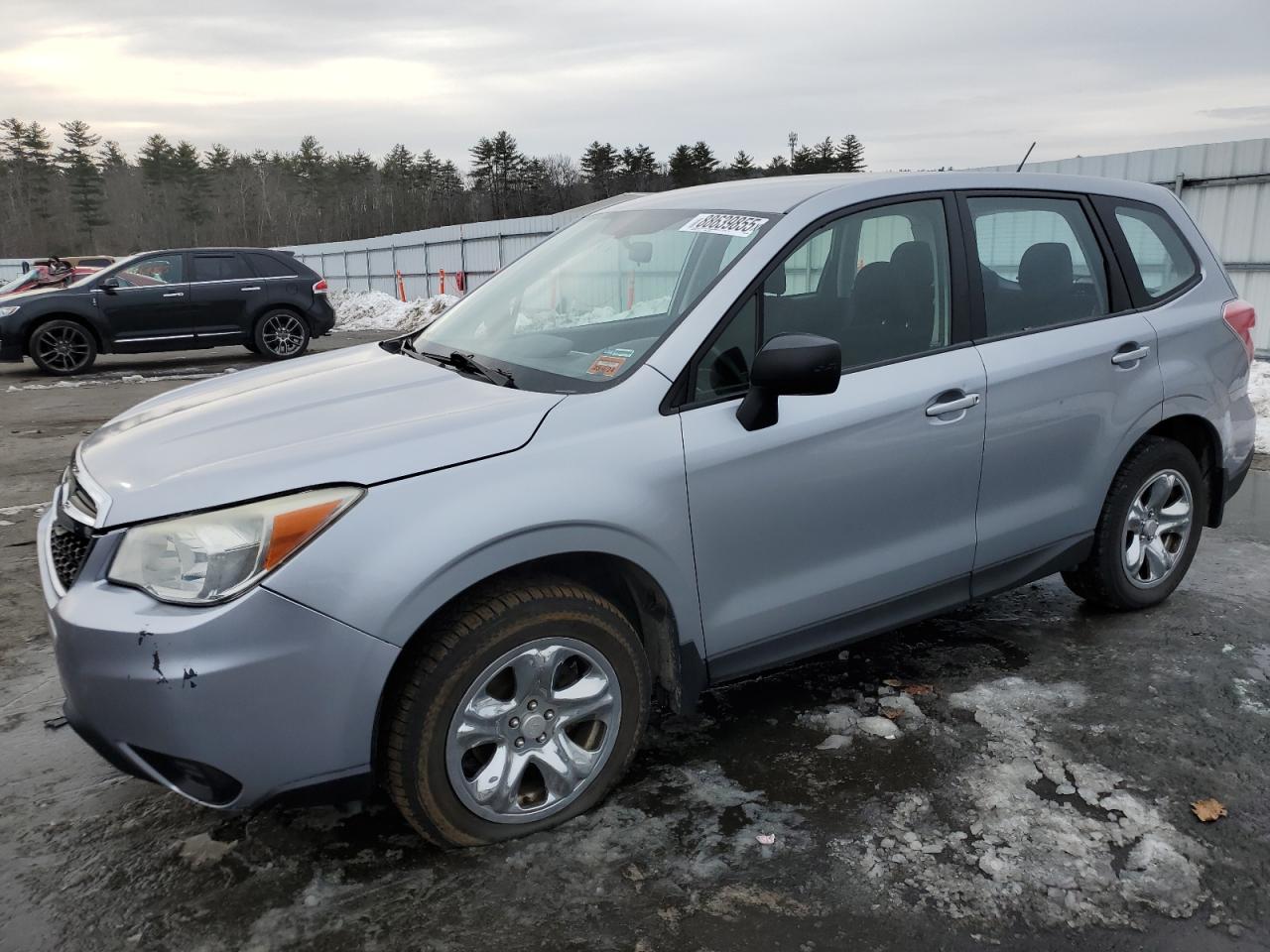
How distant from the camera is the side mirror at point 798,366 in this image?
2.61 meters

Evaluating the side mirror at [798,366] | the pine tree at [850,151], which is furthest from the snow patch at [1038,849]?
the pine tree at [850,151]

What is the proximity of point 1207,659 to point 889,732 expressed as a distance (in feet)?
4.84

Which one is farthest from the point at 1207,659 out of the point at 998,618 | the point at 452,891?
the point at 452,891

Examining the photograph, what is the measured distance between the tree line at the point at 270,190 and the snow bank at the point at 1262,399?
246 ft

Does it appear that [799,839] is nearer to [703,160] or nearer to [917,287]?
[917,287]

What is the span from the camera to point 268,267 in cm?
1502

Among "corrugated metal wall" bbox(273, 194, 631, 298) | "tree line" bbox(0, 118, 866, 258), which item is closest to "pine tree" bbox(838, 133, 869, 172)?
"tree line" bbox(0, 118, 866, 258)

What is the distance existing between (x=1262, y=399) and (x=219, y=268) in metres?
13.3

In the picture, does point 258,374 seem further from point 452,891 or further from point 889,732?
point 889,732

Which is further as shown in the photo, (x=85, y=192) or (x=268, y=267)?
(x=85, y=192)

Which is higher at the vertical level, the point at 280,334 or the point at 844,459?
the point at 844,459

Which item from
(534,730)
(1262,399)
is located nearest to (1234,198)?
(1262,399)

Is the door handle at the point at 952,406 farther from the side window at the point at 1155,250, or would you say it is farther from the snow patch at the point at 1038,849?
the side window at the point at 1155,250

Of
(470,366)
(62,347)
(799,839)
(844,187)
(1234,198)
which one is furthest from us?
(62,347)
